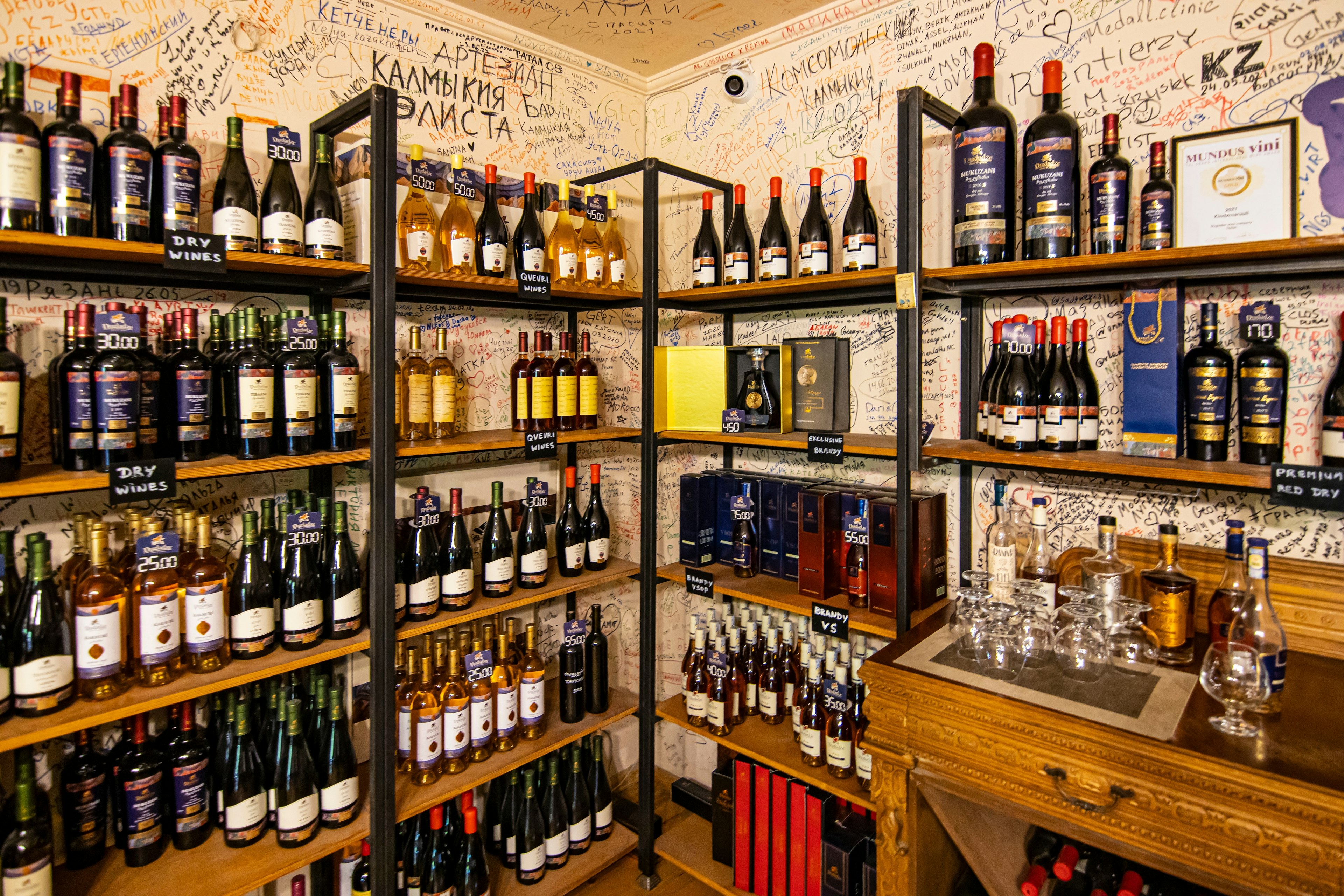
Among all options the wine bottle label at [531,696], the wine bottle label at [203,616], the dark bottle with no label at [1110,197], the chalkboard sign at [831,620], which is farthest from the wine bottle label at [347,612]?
the dark bottle with no label at [1110,197]

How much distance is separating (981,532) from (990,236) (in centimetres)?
88

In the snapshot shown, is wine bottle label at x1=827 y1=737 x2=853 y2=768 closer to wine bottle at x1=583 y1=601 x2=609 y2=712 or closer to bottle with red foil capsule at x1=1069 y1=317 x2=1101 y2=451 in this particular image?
wine bottle at x1=583 y1=601 x2=609 y2=712

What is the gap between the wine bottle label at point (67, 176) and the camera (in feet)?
4.62

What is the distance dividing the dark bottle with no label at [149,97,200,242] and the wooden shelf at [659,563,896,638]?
1687mm

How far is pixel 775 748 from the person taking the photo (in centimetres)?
218

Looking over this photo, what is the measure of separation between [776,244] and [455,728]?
1.82 meters

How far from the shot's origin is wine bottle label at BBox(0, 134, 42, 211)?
1.35 m

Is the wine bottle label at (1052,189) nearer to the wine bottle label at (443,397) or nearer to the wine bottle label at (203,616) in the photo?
the wine bottle label at (443,397)

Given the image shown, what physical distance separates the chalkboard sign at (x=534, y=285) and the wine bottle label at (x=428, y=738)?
124cm

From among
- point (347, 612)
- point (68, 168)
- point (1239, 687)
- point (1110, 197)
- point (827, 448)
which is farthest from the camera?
point (827, 448)

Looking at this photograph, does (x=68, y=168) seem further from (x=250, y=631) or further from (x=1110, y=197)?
(x=1110, y=197)

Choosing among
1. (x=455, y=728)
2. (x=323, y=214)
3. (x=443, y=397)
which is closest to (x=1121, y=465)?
(x=443, y=397)

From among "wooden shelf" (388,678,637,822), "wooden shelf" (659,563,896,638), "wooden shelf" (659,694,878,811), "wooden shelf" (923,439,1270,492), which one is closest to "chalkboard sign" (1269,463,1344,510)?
"wooden shelf" (923,439,1270,492)

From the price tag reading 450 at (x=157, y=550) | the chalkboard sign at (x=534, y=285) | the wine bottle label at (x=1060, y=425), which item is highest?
the chalkboard sign at (x=534, y=285)
